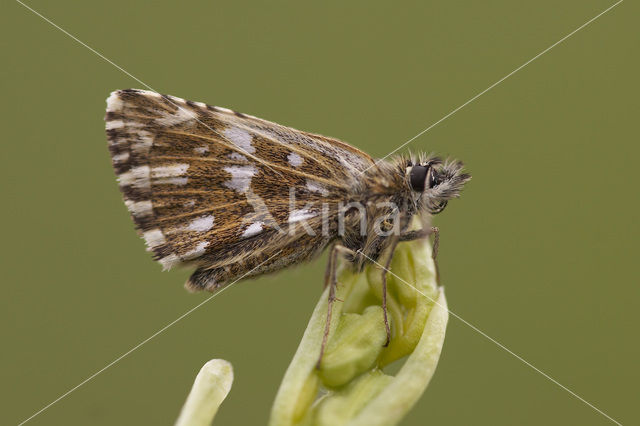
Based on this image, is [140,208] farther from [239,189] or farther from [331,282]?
[331,282]

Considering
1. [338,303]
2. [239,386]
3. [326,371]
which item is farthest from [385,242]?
[239,386]

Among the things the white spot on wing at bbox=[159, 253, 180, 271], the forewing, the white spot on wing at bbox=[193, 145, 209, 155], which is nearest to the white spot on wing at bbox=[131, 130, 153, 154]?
the forewing

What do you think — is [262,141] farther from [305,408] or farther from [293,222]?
[305,408]

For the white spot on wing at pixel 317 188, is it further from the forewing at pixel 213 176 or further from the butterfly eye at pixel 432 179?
the butterfly eye at pixel 432 179

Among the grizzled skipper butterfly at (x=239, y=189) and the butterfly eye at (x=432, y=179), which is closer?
the grizzled skipper butterfly at (x=239, y=189)

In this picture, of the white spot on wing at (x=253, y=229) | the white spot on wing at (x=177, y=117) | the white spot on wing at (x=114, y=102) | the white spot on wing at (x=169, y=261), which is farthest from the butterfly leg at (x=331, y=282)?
the white spot on wing at (x=114, y=102)

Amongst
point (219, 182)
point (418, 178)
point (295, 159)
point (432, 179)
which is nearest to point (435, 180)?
point (432, 179)
